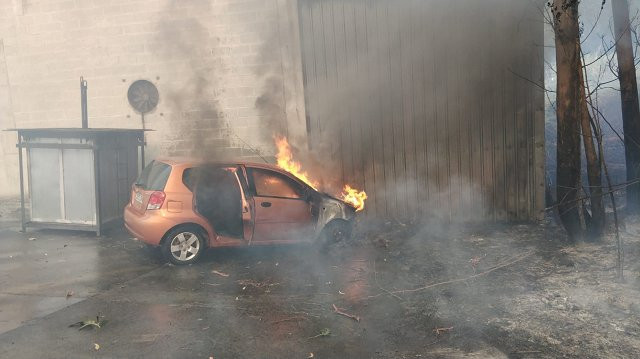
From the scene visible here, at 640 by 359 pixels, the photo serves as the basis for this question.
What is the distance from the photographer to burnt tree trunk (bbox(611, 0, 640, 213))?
7.75 meters

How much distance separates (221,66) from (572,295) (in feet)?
27.7

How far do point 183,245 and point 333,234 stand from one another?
2.39 m

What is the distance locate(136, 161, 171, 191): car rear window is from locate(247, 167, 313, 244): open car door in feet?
3.99

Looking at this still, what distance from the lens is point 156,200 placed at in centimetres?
664

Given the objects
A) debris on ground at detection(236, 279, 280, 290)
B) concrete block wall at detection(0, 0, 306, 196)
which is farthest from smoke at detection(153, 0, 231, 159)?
debris on ground at detection(236, 279, 280, 290)

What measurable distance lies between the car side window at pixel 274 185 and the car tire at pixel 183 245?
1107 mm

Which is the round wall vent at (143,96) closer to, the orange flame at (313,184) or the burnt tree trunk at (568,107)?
the orange flame at (313,184)

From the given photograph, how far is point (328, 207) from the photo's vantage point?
7.61 meters

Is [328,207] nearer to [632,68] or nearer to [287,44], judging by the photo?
[287,44]

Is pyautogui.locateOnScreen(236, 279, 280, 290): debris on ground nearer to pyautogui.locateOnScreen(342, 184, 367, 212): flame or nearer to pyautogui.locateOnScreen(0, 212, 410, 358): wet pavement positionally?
pyautogui.locateOnScreen(0, 212, 410, 358): wet pavement

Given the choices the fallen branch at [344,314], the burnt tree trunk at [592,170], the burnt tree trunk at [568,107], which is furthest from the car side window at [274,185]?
the burnt tree trunk at [592,170]

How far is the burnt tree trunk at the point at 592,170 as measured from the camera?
6.47m

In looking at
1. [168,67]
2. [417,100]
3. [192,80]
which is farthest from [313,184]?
[168,67]

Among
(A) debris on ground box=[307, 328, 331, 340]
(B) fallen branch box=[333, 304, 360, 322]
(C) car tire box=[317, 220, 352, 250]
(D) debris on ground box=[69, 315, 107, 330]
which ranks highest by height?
(C) car tire box=[317, 220, 352, 250]
